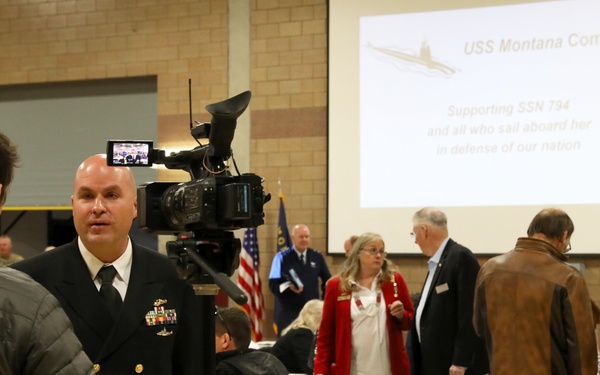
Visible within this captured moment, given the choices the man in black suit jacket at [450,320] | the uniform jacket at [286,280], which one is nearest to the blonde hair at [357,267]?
the man in black suit jacket at [450,320]

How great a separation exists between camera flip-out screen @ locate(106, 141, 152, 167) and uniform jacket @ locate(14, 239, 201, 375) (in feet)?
1.44

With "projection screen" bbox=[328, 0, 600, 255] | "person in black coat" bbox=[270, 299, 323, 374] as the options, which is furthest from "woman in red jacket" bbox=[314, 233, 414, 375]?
"projection screen" bbox=[328, 0, 600, 255]

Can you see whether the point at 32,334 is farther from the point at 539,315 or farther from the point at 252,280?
the point at 252,280

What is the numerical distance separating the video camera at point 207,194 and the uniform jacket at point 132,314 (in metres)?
0.39

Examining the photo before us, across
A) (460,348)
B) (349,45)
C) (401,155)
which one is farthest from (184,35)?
(460,348)

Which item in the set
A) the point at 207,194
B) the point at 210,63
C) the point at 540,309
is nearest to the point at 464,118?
the point at 210,63

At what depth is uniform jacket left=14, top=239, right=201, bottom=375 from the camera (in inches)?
87.0

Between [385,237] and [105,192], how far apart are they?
6.93 meters

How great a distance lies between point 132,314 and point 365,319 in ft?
8.48

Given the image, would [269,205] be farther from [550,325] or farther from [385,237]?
[550,325]

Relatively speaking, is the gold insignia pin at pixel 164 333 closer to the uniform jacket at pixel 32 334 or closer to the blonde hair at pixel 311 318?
the uniform jacket at pixel 32 334

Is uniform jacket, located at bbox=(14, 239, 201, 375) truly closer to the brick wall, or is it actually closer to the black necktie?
the black necktie

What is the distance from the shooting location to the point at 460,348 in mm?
4480

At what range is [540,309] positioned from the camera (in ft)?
12.1
